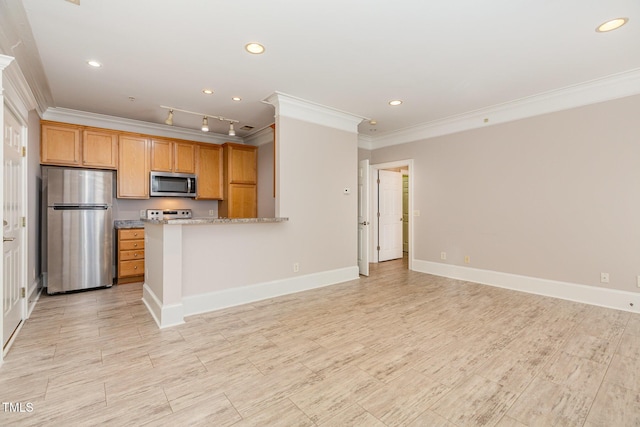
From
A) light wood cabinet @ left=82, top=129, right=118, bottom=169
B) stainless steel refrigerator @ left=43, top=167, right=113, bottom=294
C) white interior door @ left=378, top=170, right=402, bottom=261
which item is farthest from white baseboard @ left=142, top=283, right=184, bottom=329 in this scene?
white interior door @ left=378, top=170, right=402, bottom=261

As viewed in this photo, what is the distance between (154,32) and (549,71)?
4.13 metres

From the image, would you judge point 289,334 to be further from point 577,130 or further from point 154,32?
point 577,130

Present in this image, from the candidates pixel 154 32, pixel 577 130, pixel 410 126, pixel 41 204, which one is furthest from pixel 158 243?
pixel 577 130

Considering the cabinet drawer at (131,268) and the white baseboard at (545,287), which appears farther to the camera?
the cabinet drawer at (131,268)

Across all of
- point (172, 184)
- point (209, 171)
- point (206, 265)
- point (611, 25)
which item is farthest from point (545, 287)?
point (172, 184)

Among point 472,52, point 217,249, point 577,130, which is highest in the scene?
point 472,52

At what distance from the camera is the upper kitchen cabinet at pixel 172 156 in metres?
5.07

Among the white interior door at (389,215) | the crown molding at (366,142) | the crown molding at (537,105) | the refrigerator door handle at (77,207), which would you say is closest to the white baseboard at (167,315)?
the refrigerator door handle at (77,207)

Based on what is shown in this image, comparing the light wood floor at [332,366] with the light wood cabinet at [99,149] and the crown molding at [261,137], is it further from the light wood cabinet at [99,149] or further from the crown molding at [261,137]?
the crown molding at [261,137]

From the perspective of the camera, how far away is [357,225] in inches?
204

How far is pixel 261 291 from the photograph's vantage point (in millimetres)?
3844

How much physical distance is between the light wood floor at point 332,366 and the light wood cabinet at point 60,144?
6.93 feet

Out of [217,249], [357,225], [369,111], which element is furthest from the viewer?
[357,225]

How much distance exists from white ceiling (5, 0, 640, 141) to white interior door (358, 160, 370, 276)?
142 cm
